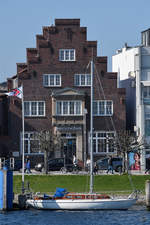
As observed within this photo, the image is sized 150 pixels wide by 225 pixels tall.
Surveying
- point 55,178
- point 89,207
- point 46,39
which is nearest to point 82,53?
point 46,39

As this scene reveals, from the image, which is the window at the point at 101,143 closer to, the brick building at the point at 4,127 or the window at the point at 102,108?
the window at the point at 102,108

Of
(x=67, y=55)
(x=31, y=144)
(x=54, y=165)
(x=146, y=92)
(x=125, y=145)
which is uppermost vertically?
(x=67, y=55)

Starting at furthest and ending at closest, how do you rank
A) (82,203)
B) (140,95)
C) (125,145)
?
(140,95)
(125,145)
(82,203)

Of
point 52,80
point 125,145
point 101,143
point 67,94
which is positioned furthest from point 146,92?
point 125,145

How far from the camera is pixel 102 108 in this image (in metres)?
95.1

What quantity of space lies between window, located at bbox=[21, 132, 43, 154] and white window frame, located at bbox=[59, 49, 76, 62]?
30.8 ft

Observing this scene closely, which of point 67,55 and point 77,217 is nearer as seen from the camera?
point 77,217

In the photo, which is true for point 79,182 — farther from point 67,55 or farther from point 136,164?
point 67,55

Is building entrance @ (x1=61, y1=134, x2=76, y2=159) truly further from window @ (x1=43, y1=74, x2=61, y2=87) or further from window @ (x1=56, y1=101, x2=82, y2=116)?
window @ (x1=43, y1=74, x2=61, y2=87)

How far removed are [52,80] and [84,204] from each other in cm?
3491

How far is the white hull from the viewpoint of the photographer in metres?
61.8

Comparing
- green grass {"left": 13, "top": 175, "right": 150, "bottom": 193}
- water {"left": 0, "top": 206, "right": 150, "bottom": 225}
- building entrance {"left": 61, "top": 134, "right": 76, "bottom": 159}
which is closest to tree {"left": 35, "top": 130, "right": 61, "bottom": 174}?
building entrance {"left": 61, "top": 134, "right": 76, "bottom": 159}

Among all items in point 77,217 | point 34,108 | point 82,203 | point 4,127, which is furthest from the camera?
point 4,127

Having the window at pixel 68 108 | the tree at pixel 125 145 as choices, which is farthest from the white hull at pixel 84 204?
the window at pixel 68 108
